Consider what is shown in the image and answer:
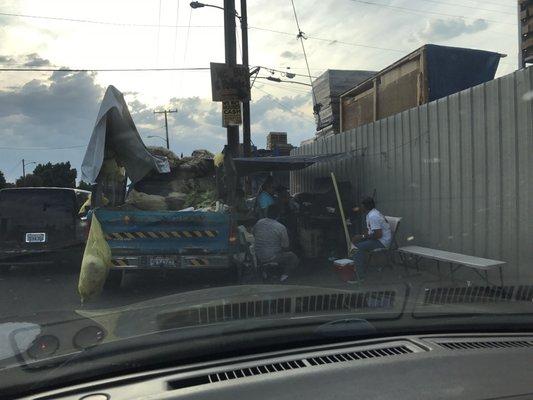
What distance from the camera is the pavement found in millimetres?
7848

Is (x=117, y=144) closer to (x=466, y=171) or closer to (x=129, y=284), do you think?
(x=129, y=284)

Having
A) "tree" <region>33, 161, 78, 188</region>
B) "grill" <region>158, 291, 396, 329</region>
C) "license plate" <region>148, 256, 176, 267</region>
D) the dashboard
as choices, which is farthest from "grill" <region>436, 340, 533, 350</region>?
"tree" <region>33, 161, 78, 188</region>

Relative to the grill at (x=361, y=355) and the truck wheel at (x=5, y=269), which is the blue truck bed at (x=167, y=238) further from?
the grill at (x=361, y=355)

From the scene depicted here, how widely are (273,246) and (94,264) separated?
2.85 meters

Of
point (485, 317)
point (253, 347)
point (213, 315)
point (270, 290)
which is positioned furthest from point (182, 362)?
point (485, 317)

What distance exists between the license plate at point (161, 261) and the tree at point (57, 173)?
36.4 metres

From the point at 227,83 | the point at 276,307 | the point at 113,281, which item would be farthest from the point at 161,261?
the point at 227,83

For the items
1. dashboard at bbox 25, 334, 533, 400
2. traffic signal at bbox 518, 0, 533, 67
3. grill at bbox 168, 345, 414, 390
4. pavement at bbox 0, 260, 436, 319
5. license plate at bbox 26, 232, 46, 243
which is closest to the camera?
dashboard at bbox 25, 334, 533, 400

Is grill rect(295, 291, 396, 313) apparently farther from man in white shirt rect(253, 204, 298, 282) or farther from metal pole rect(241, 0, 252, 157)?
metal pole rect(241, 0, 252, 157)

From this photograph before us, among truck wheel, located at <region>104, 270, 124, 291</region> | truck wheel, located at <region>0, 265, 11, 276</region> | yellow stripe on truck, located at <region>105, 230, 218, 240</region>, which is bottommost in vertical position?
truck wheel, located at <region>0, 265, 11, 276</region>

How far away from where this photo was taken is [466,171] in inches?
322

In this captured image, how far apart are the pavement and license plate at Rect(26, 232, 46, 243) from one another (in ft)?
2.26

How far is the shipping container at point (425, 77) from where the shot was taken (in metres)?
10.5

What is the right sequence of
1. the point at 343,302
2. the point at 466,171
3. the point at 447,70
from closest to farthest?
the point at 343,302, the point at 466,171, the point at 447,70
